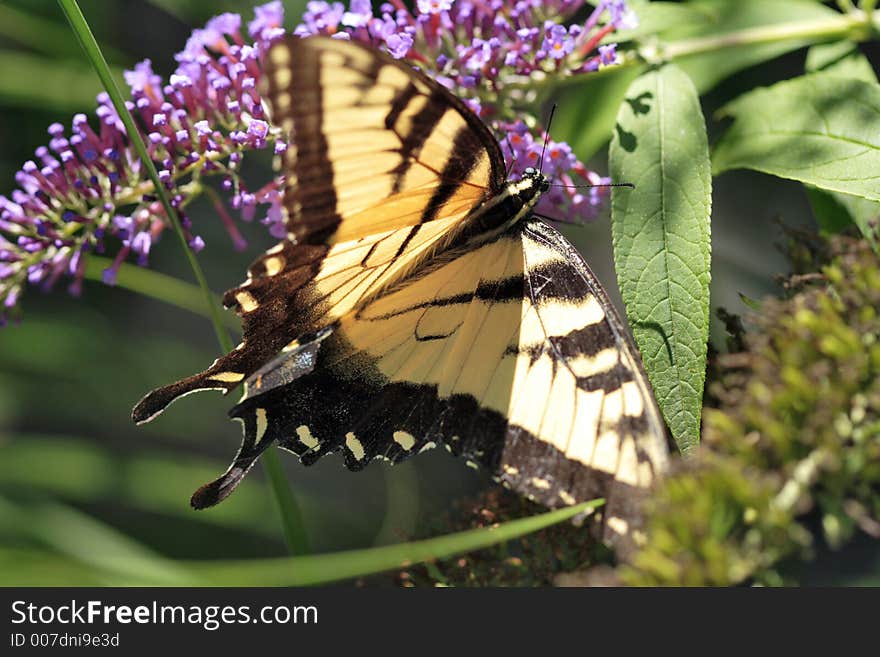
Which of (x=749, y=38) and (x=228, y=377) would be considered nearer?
(x=228, y=377)

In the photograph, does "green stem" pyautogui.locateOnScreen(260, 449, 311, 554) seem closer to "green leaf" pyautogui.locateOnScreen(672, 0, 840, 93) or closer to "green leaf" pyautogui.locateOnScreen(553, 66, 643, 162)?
"green leaf" pyautogui.locateOnScreen(553, 66, 643, 162)

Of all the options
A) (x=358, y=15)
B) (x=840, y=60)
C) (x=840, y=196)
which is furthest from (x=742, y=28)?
(x=358, y=15)

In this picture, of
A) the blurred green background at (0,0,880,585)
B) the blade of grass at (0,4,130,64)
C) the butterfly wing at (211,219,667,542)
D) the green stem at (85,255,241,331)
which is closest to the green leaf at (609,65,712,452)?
the butterfly wing at (211,219,667,542)

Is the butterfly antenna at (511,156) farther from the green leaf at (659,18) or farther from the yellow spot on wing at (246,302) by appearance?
the yellow spot on wing at (246,302)

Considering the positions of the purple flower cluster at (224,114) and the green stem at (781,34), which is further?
the green stem at (781,34)

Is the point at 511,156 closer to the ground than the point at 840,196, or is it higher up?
higher up

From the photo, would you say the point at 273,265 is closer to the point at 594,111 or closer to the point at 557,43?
the point at 557,43

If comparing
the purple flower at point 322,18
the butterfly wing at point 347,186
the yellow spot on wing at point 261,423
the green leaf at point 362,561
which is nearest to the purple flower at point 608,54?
the butterfly wing at point 347,186
